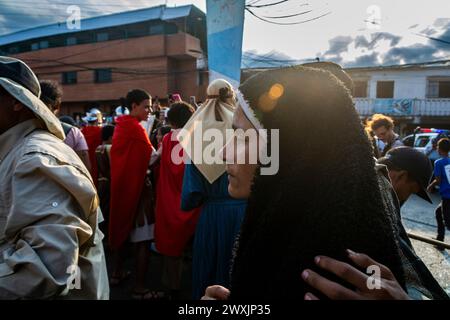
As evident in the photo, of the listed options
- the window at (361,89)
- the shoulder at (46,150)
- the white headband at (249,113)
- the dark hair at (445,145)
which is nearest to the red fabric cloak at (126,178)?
the shoulder at (46,150)

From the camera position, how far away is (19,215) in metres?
1.13

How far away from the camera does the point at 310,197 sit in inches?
32.0

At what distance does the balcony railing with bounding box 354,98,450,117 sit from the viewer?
76.5ft

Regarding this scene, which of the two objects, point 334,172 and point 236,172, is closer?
point 334,172

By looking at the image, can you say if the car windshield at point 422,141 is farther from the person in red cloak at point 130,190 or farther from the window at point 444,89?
Result: the window at point 444,89

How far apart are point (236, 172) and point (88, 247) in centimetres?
76

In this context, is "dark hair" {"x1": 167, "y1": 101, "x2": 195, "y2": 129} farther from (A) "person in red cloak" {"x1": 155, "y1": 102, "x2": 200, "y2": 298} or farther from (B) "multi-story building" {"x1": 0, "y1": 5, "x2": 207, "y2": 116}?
(B) "multi-story building" {"x1": 0, "y1": 5, "x2": 207, "y2": 116}

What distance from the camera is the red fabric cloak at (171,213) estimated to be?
297 cm

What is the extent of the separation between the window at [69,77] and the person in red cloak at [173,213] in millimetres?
27812

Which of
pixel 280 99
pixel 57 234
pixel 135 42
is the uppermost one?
pixel 135 42

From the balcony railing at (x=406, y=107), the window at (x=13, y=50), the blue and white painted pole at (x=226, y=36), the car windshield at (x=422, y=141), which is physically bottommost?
the car windshield at (x=422, y=141)

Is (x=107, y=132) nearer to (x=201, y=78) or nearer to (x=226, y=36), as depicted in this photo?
(x=226, y=36)

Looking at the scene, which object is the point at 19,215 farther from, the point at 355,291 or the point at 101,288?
the point at 355,291

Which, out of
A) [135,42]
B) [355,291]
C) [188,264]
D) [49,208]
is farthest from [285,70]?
[135,42]
